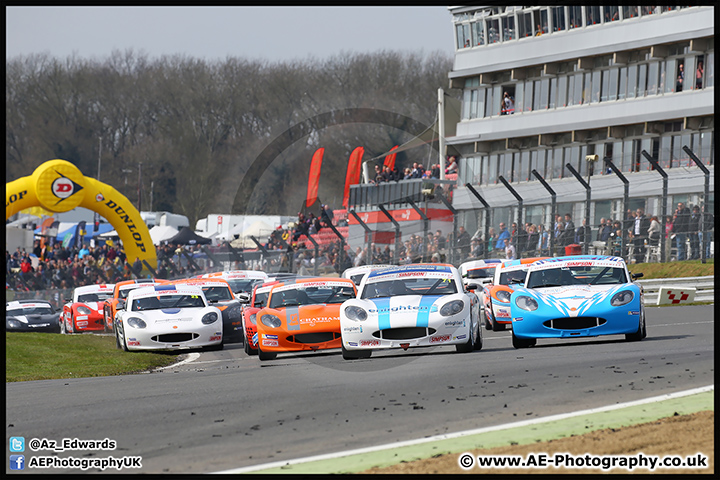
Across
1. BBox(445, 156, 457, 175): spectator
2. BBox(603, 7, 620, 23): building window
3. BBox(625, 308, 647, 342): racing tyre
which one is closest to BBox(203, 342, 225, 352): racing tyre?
BBox(625, 308, 647, 342): racing tyre

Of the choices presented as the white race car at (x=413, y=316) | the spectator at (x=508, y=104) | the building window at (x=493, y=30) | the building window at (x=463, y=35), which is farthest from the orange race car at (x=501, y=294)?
the building window at (x=463, y=35)

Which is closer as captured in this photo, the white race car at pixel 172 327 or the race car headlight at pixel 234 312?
the white race car at pixel 172 327

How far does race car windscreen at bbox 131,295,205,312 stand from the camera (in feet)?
62.5

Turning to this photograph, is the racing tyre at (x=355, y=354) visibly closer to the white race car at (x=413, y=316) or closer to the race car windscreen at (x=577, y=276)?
the white race car at (x=413, y=316)

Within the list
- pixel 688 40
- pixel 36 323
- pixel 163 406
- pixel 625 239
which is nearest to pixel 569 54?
pixel 688 40

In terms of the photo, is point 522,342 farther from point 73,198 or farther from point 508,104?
point 508,104

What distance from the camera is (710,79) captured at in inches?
1645

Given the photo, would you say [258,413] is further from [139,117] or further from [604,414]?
[139,117]

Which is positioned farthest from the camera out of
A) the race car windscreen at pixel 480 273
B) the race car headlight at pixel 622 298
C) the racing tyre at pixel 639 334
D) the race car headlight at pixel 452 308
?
the race car windscreen at pixel 480 273

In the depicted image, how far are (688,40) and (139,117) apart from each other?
59.4 m

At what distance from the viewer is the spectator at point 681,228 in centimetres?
2897

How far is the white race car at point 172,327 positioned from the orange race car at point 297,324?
2777 mm

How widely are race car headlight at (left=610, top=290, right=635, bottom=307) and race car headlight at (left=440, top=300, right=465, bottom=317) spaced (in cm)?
214

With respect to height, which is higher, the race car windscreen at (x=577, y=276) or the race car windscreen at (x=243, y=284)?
the race car windscreen at (x=577, y=276)
